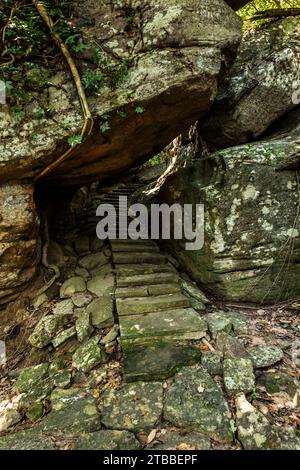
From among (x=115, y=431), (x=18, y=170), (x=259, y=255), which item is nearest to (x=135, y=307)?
(x=115, y=431)

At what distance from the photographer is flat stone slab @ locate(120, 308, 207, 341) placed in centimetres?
326

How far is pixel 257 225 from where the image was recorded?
4148 mm

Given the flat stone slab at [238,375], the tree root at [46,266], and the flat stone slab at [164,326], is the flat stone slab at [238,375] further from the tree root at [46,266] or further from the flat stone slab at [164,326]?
the tree root at [46,266]

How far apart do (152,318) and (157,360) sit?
66 centimetres

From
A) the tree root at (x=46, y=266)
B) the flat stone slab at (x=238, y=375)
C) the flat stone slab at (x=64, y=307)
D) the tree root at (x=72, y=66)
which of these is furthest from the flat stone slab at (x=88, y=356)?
the tree root at (x=72, y=66)

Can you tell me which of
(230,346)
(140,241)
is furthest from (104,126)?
(230,346)

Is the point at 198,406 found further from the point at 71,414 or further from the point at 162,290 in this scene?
the point at 162,290

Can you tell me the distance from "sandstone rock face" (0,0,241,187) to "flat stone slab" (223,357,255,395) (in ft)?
10.4

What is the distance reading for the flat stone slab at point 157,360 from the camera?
2.82 metres

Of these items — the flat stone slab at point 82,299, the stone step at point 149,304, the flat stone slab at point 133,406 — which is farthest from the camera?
the flat stone slab at point 82,299

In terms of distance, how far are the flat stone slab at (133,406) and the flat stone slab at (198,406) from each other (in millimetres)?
111

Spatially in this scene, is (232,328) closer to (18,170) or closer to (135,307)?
(135,307)

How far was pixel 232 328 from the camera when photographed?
138 inches

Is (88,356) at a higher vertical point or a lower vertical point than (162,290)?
lower
